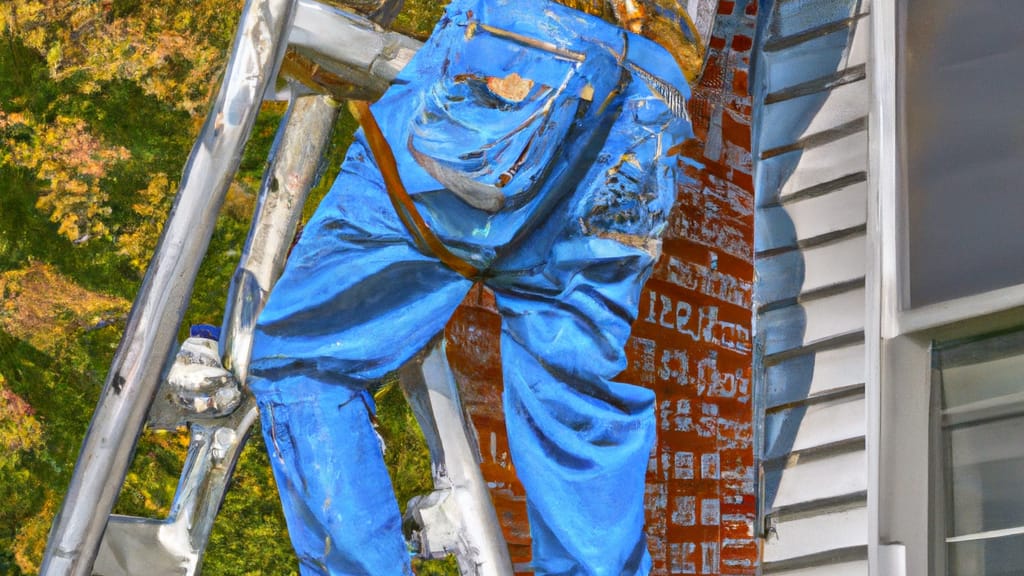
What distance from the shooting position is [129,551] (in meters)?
1.93

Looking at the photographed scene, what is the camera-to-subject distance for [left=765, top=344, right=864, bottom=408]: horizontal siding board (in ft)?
8.12

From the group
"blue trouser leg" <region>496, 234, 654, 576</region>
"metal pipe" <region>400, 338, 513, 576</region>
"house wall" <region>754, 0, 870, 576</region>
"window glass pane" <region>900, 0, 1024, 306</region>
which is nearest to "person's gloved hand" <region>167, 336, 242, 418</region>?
"metal pipe" <region>400, 338, 513, 576</region>

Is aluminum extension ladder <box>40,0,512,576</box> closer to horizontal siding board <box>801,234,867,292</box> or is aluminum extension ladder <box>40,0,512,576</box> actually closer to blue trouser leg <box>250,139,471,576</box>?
blue trouser leg <box>250,139,471,576</box>

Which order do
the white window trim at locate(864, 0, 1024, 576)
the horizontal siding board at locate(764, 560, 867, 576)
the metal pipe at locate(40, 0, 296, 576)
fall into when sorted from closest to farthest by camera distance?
the metal pipe at locate(40, 0, 296, 576)
the white window trim at locate(864, 0, 1024, 576)
the horizontal siding board at locate(764, 560, 867, 576)

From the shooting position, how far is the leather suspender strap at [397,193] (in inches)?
79.4

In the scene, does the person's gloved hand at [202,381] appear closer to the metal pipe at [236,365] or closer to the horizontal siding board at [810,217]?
the metal pipe at [236,365]

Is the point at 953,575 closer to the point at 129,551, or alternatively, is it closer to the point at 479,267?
the point at 479,267

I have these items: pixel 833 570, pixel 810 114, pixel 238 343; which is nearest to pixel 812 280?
pixel 810 114

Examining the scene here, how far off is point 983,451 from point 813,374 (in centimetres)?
38

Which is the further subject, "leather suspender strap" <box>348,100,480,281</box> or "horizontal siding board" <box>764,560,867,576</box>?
"horizontal siding board" <box>764,560,867,576</box>

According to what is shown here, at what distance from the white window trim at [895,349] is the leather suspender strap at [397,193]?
0.81 meters

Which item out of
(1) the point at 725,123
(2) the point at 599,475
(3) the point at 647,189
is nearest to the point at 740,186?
(1) the point at 725,123

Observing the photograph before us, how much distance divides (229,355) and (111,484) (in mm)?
244

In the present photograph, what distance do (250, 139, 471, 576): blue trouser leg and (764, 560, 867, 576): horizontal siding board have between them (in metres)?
0.84
